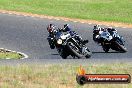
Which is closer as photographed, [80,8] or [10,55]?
[10,55]

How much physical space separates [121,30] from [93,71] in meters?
15.3

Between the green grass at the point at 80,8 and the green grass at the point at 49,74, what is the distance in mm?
18748

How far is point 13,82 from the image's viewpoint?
46.5 ft

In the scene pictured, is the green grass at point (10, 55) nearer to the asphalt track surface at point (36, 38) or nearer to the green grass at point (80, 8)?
the asphalt track surface at point (36, 38)

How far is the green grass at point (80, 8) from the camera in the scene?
38.0 metres

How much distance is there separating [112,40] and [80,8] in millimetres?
19216

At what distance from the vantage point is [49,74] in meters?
15.6

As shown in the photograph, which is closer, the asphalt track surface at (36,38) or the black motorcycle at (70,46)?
the black motorcycle at (70,46)

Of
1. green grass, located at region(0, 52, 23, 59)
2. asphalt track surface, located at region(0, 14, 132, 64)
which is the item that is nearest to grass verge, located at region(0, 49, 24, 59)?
green grass, located at region(0, 52, 23, 59)

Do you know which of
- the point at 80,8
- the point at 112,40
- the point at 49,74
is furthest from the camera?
the point at 80,8

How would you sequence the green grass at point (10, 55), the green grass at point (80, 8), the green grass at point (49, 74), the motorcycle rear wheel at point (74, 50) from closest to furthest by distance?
the green grass at point (49, 74) < the motorcycle rear wheel at point (74, 50) < the green grass at point (10, 55) < the green grass at point (80, 8)

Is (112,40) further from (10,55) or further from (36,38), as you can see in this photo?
(36,38)

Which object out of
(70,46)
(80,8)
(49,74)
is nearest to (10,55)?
(70,46)

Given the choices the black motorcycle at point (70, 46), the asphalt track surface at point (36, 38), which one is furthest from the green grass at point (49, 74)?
the black motorcycle at point (70, 46)
